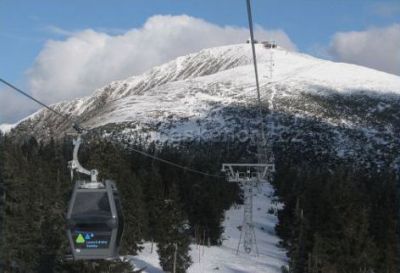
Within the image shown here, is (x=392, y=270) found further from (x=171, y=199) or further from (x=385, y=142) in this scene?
(x=385, y=142)

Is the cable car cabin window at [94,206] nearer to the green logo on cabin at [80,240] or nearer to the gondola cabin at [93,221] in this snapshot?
the gondola cabin at [93,221]

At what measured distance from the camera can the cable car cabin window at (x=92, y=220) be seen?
1731cm

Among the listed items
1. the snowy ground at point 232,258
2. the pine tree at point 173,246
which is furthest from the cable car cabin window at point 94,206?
the pine tree at point 173,246

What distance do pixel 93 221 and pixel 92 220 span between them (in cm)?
4

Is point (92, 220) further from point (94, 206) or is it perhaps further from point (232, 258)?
point (232, 258)

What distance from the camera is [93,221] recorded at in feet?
57.0

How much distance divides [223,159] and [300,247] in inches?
4519

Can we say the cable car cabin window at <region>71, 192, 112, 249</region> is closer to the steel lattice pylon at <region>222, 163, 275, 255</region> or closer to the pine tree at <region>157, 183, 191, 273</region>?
the steel lattice pylon at <region>222, 163, 275, 255</region>

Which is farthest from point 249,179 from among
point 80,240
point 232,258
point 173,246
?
point 80,240

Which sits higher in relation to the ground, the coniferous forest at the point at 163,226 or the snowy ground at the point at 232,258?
the coniferous forest at the point at 163,226

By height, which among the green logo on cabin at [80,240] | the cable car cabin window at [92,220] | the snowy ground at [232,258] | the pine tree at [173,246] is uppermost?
the cable car cabin window at [92,220]

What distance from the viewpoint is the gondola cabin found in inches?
682

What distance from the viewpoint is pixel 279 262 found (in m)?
55.5

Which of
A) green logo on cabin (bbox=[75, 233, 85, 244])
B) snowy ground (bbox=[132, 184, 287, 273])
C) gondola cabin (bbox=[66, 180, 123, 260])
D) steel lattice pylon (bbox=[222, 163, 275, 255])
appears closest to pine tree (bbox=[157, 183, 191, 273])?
snowy ground (bbox=[132, 184, 287, 273])
